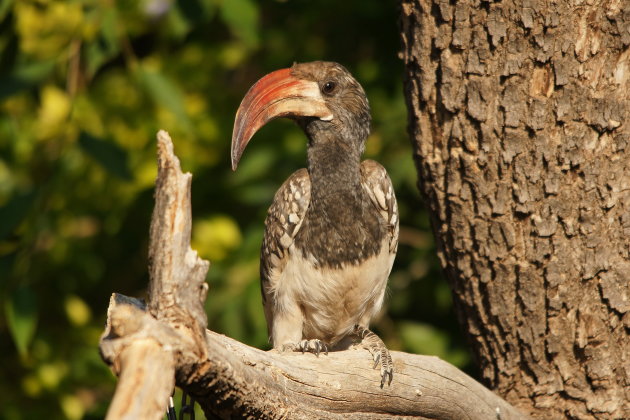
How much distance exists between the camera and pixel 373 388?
3.00 metres

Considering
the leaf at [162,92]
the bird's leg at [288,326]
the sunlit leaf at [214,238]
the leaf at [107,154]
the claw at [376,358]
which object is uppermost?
the leaf at [162,92]

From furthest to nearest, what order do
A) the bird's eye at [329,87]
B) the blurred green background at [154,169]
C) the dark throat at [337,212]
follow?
the blurred green background at [154,169] → the bird's eye at [329,87] → the dark throat at [337,212]

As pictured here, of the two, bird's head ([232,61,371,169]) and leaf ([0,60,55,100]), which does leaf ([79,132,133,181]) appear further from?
bird's head ([232,61,371,169])

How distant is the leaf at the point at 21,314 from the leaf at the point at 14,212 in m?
0.29

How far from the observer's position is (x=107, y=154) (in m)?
3.84

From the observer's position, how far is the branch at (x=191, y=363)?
6.40 feet

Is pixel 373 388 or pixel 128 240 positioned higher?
pixel 128 240

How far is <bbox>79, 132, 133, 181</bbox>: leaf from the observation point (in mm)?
3787

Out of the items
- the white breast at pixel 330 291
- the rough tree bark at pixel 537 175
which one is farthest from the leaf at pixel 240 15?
the white breast at pixel 330 291

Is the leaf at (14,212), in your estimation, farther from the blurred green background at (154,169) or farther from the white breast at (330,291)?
the white breast at (330,291)

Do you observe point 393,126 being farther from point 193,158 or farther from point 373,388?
point 373,388

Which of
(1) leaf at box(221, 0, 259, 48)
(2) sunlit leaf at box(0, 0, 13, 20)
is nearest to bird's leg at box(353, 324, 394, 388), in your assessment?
(1) leaf at box(221, 0, 259, 48)

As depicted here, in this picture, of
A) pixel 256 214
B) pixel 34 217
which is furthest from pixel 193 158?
pixel 34 217

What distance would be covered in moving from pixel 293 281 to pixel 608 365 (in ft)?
4.54
